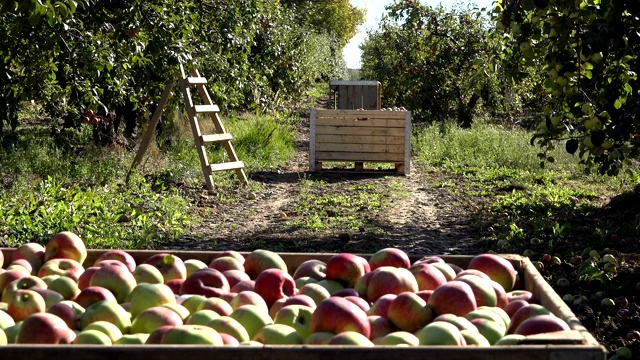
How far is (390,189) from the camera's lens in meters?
11.0

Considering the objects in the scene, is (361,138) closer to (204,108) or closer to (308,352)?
(204,108)

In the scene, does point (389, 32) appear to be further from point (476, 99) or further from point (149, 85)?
point (149, 85)

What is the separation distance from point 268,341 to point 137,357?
0.34 metres

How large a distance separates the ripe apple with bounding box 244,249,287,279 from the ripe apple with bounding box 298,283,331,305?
0.30 meters

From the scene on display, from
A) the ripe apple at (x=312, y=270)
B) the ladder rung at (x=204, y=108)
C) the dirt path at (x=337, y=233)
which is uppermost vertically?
the ladder rung at (x=204, y=108)

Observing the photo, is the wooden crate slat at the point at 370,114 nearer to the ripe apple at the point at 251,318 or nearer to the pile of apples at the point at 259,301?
the pile of apples at the point at 259,301

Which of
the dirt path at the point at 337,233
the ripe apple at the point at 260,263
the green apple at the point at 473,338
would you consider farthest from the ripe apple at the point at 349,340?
the dirt path at the point at 337,233

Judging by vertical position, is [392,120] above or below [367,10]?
below

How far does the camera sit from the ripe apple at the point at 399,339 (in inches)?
76.6

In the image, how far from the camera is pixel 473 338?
1.98 metres

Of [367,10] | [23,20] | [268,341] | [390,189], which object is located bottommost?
[390,189]

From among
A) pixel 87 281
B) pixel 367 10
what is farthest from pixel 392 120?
pixel 367 10

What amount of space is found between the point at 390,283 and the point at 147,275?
0.73 metres

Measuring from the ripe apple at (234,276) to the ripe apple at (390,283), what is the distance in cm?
40
